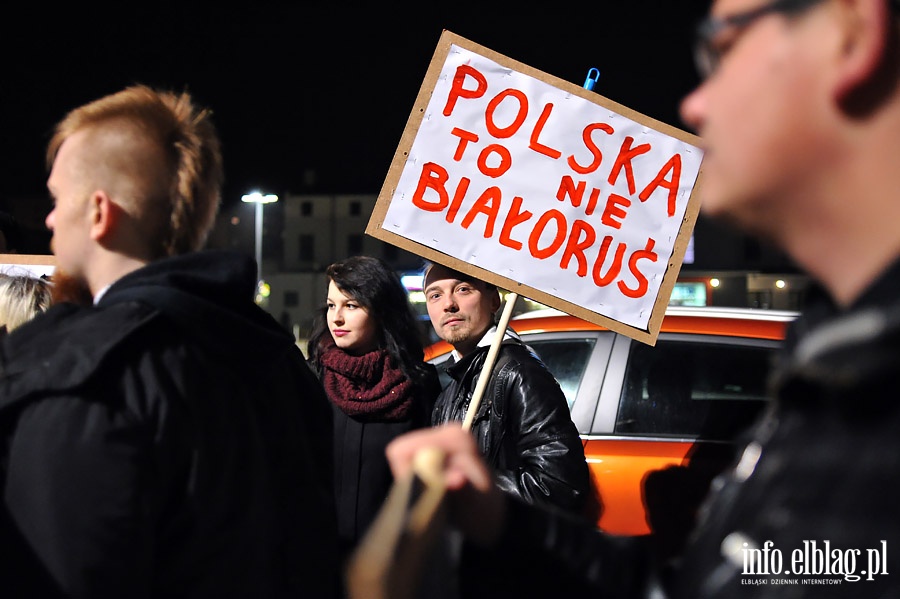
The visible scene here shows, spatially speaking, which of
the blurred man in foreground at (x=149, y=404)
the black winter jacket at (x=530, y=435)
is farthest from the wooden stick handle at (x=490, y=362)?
the blurred man in foreground at (x=149, y=404)

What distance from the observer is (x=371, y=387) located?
13.7 feet

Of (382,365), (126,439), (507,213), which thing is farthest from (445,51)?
(126,439)

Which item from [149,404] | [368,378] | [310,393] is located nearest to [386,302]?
[368,378]

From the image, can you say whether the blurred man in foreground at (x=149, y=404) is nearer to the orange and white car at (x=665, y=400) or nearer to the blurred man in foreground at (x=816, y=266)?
the blurred man in foreground at (x=816, y=266)

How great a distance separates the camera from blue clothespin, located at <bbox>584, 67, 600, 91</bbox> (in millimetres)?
3502

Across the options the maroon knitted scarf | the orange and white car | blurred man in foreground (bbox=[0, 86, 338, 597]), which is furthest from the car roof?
blurred man in foreground (bbox=[0, 86, 338, 597])

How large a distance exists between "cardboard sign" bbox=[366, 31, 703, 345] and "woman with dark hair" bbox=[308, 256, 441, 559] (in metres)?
1.04

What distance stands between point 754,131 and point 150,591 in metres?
1.38

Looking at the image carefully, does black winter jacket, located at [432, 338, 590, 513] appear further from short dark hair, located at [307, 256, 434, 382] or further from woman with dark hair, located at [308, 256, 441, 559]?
short dark hair, located at [307, 256, 434, 382]

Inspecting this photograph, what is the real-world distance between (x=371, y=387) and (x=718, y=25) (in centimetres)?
324

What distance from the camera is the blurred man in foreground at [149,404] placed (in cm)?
161

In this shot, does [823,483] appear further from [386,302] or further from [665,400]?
[665,400]

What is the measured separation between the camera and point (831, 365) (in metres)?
0.87

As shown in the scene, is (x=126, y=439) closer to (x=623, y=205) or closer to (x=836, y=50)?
(x=836, y=50)
